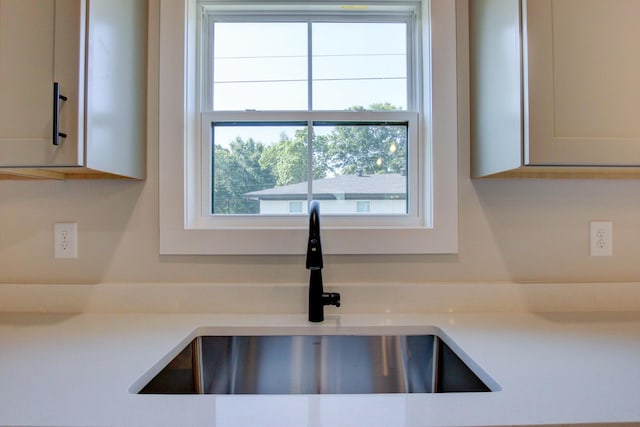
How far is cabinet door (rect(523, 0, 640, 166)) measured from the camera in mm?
821

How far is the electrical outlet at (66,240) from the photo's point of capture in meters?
1.08

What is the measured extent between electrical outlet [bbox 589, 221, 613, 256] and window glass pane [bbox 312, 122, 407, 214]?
0.61 meters

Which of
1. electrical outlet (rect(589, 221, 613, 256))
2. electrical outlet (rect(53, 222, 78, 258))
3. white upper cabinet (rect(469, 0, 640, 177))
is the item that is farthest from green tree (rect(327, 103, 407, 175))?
electrical outlet (rect(53, 222, 78, 258))

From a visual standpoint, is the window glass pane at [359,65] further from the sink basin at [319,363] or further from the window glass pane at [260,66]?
the sink basin at [319,363]

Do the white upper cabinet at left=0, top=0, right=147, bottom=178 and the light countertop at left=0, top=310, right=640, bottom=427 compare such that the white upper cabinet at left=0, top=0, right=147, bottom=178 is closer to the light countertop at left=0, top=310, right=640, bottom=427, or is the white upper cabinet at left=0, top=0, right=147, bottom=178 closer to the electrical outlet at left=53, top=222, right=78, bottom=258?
the electrical outlet at left=53, top=222, right=78, bottom=258

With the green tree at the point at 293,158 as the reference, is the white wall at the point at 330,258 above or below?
below

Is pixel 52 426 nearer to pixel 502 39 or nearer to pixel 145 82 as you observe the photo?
pixel 145 82

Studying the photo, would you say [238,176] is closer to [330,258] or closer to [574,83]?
[330,258]

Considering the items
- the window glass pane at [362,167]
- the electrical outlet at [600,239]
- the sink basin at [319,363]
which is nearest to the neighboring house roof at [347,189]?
the window glass pane at [362,167]

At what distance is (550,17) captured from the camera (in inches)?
32.6

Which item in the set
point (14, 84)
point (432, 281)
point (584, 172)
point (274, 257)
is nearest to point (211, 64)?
point (14, 84)

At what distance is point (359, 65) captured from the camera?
1.24m

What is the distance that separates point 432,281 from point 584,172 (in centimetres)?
60

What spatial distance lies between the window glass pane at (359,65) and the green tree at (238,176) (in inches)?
11.7
